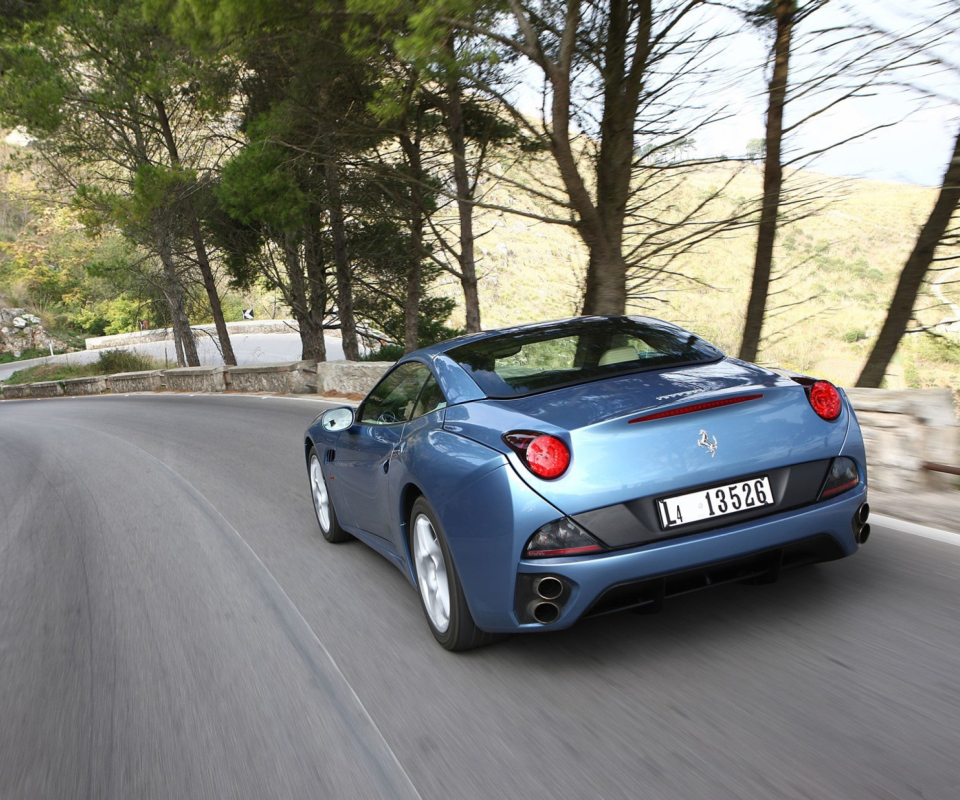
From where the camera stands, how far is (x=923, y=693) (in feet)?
9.63

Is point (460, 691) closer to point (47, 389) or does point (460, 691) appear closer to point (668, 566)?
point (668, 566)

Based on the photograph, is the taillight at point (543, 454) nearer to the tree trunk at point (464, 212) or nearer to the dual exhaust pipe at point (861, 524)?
the dual exhaust pipe at point (861, 524)

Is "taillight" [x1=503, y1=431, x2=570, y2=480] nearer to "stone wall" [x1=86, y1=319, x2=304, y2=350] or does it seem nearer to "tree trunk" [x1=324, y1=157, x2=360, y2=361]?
"tree trunk" [x1=324, y1=157, x2=360, y2=361]

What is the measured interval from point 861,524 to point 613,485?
118 cm

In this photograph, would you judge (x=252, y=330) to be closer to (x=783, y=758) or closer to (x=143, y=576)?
(x=143, y=576)

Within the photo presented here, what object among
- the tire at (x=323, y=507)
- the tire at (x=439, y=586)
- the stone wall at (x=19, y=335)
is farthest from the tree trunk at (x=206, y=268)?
the stone wall at (x=19, y=335)

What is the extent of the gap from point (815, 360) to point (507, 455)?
18.9 metres

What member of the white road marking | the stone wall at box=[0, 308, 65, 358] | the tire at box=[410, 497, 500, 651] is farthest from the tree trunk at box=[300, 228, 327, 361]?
A: the stone wall at box=[0, 308, 65, 358]

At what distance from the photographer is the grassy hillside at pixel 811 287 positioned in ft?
36.5

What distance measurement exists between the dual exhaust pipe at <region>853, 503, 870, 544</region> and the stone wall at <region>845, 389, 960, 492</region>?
2.31 metres

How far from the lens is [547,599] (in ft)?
10.4

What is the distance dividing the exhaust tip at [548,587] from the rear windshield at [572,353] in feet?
2.85

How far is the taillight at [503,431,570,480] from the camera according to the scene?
3.14 meters

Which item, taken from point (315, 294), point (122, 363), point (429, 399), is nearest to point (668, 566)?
point (429, 399)
